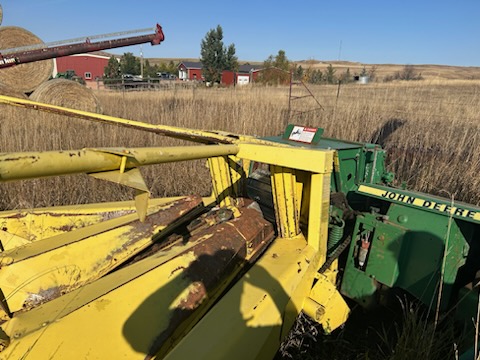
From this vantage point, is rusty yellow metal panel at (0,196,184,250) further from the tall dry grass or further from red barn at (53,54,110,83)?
red barn at (53,54,110,83)

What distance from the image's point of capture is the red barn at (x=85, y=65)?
39.8m

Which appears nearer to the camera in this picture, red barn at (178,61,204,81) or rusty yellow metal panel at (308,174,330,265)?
rusty yellow metal panel at (308,174,330,265)

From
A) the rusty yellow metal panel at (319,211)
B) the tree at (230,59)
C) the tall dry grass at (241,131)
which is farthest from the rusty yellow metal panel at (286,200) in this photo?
the tree at (230,59)

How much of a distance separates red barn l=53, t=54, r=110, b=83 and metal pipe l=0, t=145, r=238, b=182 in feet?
145

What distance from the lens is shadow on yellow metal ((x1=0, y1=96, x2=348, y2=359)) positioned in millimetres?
1195

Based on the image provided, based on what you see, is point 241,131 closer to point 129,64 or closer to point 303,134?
point 303,134

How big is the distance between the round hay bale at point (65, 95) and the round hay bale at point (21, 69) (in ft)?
4.51

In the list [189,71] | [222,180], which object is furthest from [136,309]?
[189,71]

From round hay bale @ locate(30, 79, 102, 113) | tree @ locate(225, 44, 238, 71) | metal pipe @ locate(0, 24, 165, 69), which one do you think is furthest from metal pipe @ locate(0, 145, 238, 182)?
tree @ locate(225, 44, 238, 71)

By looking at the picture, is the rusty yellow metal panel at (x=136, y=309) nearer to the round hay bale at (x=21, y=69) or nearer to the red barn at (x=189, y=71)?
the round hay bale at (x=21, y=69)

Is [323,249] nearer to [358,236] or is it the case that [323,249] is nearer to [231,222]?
[358,236]

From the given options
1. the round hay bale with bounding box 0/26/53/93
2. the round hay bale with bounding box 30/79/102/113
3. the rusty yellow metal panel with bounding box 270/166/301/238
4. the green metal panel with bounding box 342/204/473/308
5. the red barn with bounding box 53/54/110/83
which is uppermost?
the red barn with bounding box 53/54/110/83

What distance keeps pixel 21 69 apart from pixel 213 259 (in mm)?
9944

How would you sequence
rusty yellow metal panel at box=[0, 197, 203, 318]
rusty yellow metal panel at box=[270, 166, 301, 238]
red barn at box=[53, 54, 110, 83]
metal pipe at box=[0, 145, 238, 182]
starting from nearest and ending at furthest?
metal pipe at box=[0, 145, 238, 182]
rusty yellow metal panel at box=[0, 197, 203, 318]
rusty yellow metal panel at box=[270, 166, 301, 238]
red barn at box=[53, 54, 110, 83]
